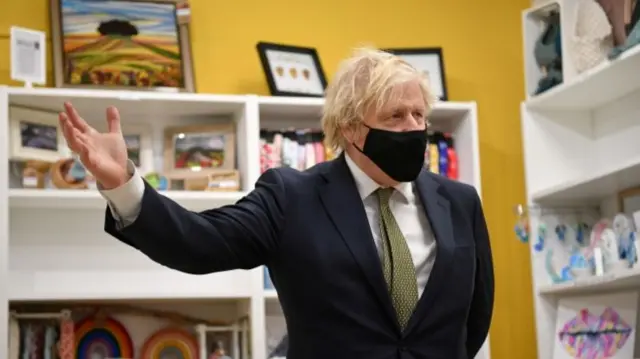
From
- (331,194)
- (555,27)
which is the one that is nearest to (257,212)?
(331,194)

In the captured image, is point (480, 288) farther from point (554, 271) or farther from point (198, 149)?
point (198, 149)

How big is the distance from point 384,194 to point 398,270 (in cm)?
18

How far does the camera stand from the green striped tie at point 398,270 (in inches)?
67.9

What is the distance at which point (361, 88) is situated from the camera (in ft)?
6.19

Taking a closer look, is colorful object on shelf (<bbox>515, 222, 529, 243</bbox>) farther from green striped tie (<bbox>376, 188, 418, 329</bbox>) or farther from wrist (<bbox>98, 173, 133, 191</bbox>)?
wrist (<bbox>98, 173, 133, 191</bbox>)

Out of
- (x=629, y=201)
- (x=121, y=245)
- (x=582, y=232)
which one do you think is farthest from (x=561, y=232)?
(x=121, y=245)

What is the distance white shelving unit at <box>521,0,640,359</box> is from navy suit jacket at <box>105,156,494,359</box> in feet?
4.24

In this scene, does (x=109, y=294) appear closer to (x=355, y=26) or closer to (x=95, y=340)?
(x=95, y=340)

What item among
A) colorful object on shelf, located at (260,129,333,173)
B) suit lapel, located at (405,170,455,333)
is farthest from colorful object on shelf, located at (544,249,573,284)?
suit lapel, located at (405,170,455,333)

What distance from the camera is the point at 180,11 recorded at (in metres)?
3.33

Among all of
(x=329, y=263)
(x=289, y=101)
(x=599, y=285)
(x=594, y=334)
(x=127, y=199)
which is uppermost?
(x=289, y=101)

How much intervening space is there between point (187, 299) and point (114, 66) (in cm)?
82

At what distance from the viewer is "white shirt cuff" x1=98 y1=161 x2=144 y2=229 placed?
1.49 m

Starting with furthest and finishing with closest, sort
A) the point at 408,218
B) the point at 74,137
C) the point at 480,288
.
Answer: the point at 480,288 → the point at 408,218 → the point at 74,137
